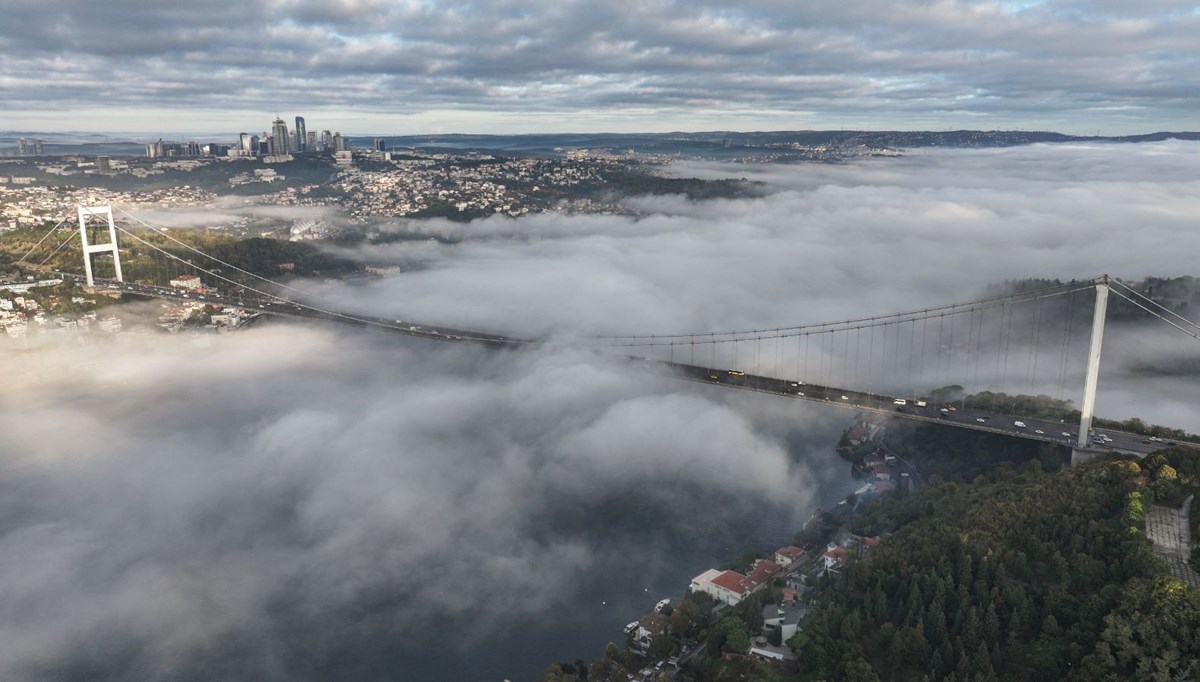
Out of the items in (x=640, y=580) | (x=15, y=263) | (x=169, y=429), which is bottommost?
(x=640, y=580)

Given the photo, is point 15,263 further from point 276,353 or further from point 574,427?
point 574,427

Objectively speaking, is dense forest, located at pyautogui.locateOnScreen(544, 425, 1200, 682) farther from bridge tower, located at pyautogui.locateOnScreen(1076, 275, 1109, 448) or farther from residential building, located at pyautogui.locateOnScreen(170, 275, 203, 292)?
residential building, located at pyautogui.locateOnScreen(170, 275, 203, 292)

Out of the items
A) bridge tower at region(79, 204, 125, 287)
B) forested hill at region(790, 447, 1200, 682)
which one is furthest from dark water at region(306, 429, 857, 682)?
bridge tower at region(79, 204, 125, 287)

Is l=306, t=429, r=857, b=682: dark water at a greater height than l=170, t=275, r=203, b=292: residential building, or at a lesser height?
lesser

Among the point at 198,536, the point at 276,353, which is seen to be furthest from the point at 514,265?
the point at 198,536

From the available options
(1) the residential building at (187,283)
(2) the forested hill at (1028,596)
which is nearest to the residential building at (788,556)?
(2) the forested hill at (1028,596)

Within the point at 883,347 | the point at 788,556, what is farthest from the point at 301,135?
the point at 788,556

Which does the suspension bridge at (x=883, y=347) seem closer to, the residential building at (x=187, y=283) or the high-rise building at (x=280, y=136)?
the residential building at (x=187, y=283)
